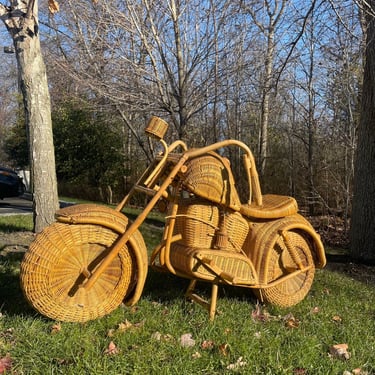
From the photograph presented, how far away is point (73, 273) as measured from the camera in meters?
3.29

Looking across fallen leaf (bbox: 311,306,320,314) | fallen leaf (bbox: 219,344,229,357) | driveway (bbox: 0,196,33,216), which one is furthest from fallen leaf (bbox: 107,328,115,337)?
driveway (bbox: 0,196,33,216)

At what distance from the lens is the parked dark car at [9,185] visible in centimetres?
1280

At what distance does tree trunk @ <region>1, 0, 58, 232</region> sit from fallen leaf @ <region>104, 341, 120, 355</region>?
414cm

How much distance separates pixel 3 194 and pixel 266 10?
9.18 meters

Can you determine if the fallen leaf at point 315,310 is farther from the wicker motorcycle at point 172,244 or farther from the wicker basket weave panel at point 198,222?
the wicker basket weave panel at point 198,222

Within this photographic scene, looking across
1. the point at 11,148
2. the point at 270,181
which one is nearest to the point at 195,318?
the point at 270,181

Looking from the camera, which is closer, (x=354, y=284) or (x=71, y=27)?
(x=354, y=284)

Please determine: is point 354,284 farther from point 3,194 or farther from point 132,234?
point 3,194

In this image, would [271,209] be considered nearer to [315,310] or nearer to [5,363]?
[315,310]

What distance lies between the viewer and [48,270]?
10.3ft

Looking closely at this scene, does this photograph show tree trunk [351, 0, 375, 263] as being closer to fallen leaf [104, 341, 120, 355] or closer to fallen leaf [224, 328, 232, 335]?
fallen leaf [224, 328, 232, 335]

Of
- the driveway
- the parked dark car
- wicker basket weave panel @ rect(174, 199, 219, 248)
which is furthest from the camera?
the parked dark car

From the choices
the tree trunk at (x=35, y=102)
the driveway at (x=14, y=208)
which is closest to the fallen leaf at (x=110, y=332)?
the tree trunk at (x=35, y=102)

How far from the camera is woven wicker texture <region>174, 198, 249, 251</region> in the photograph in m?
3.51
